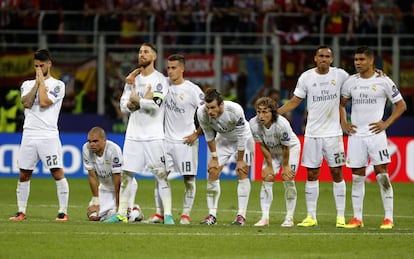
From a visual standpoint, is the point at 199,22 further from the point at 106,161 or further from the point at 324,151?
the point at 324,151

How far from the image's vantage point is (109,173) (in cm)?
1675

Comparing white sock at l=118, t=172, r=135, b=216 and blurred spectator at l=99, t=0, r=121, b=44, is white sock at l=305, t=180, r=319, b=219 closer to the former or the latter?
white sock at l=118, t=172, r=135, b=216

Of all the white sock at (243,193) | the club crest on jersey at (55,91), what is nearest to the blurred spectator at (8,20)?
the club crest on jersey at (55,91)

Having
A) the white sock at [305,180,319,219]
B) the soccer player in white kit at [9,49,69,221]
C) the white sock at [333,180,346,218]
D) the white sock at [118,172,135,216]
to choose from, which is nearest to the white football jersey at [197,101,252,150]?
the white sock at [305,180,319,219]

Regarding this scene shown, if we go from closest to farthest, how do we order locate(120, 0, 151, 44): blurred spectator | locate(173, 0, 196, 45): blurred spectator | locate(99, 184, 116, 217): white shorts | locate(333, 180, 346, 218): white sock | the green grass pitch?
the green grass pitch, locate(333, 180, 346, 218): white sock, locate(99, 184, 116, 217): white shorts, locate(173, 0, 196, 45): blurred spectator, locate(120, 0, 151, 44): blurred spectator

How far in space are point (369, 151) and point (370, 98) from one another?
2.31 ft

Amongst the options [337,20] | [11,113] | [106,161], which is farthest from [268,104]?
[337,20]

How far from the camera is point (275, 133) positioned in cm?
1563

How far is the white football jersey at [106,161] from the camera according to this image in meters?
16.5

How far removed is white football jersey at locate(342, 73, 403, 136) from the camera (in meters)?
15.3

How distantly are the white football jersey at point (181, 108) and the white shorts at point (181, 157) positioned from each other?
10 centimetres

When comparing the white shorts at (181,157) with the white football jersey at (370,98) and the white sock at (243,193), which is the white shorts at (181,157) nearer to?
the white sock at (243,193)

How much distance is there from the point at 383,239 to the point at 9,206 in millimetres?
7952

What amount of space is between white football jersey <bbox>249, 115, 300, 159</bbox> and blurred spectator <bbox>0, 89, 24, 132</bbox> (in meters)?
12.7
